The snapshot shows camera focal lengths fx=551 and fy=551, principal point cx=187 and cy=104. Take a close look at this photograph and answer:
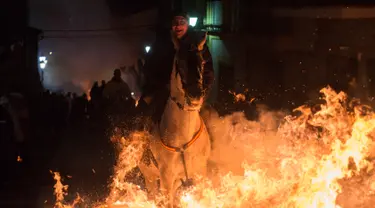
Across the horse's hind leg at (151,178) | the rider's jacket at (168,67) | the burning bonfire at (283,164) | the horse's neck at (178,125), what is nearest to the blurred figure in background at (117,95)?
the rider's jacket at (168,67)

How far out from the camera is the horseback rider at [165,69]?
6254mm

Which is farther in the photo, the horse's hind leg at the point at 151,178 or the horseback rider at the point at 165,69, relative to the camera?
the horse's hind leg at the point at 151,178

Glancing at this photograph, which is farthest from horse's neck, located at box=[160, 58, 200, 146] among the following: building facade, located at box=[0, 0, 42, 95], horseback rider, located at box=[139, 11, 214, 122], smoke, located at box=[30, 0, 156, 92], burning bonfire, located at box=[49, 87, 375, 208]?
smoke, located at box=[30, 0, 156, 92]

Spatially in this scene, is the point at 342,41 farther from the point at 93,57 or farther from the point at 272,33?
the point at 93,57

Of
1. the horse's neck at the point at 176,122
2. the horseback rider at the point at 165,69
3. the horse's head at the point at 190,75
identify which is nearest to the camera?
the horse's head at the point at 190,75

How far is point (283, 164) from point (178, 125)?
6.05 ft

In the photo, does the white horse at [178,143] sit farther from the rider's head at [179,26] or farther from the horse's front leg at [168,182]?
the rider's head at [179,26]

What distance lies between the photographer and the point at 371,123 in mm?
7148

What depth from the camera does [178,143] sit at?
671 centimetres

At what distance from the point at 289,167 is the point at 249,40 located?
49.7 feet

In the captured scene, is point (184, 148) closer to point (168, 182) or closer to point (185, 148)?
point (185, 148)

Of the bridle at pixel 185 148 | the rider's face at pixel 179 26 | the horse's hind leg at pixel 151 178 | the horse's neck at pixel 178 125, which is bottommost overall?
the horse's hind leg at pixel 151 178

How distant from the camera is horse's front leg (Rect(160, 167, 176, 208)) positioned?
6.90 metres

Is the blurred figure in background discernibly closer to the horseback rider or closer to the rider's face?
the horseback rider
